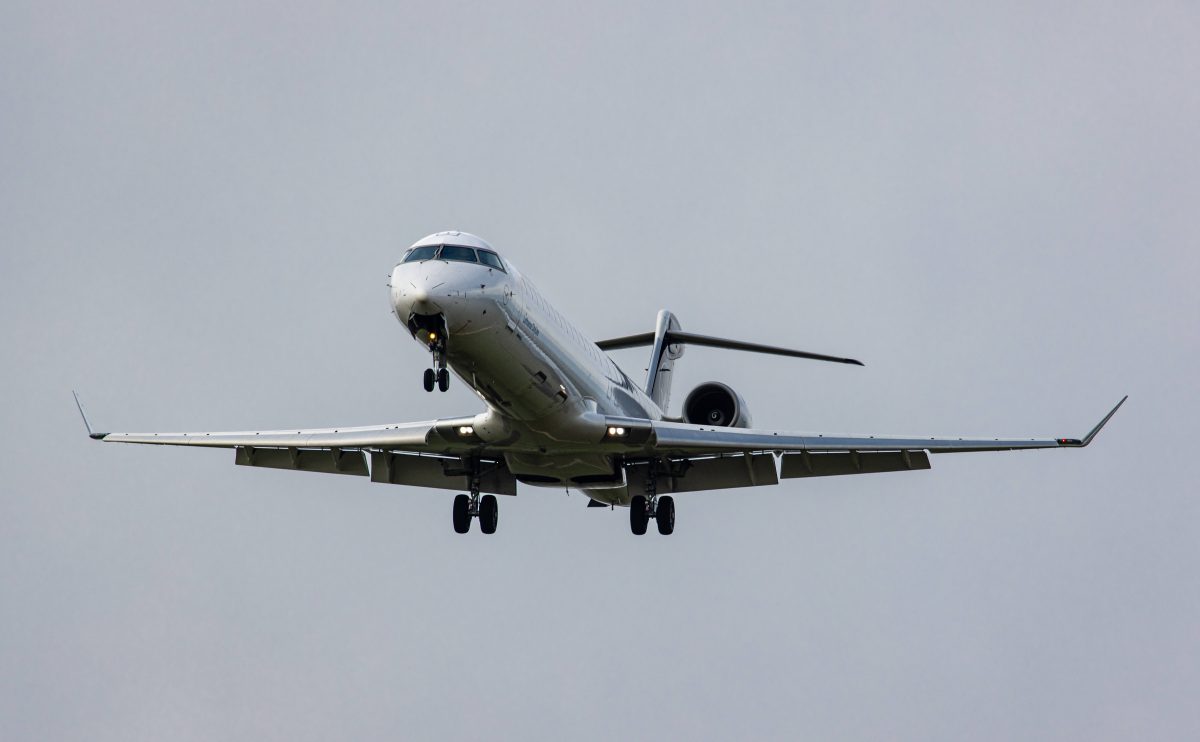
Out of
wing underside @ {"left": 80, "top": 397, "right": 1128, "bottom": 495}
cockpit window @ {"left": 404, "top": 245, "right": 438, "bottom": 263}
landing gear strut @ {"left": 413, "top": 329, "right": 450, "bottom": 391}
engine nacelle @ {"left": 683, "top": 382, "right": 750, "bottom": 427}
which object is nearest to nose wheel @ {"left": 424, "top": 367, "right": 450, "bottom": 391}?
landing gear strut @ {"left": 413, "top": 329, "right": 450, "bottom": 391}

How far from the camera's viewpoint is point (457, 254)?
22.8 metres

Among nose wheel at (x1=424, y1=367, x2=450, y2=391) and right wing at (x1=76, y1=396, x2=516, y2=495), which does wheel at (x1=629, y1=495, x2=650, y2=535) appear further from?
nose wheel at (x1=424, y1=367, x2=450, y2=391)

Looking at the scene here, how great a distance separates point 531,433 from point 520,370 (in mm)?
2112

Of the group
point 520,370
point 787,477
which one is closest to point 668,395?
point 787,477

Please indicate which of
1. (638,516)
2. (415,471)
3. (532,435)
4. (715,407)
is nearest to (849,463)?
(715,407)

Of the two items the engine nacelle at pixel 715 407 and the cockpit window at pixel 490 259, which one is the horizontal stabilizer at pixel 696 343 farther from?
the cockpit window at pixel 490 259

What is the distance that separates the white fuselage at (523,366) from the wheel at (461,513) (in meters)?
1.33

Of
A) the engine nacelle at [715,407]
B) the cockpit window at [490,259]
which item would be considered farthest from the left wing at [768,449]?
the cockpit window at [490,259]

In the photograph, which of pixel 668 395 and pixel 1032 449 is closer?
pixel 1032 449

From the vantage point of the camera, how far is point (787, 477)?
28.8 meters

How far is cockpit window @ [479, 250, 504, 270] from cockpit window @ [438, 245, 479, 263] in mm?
140

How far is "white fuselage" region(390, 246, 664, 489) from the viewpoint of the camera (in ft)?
72.5

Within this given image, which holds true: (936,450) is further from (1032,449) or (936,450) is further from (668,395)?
(668,395)

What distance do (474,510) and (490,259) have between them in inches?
280
